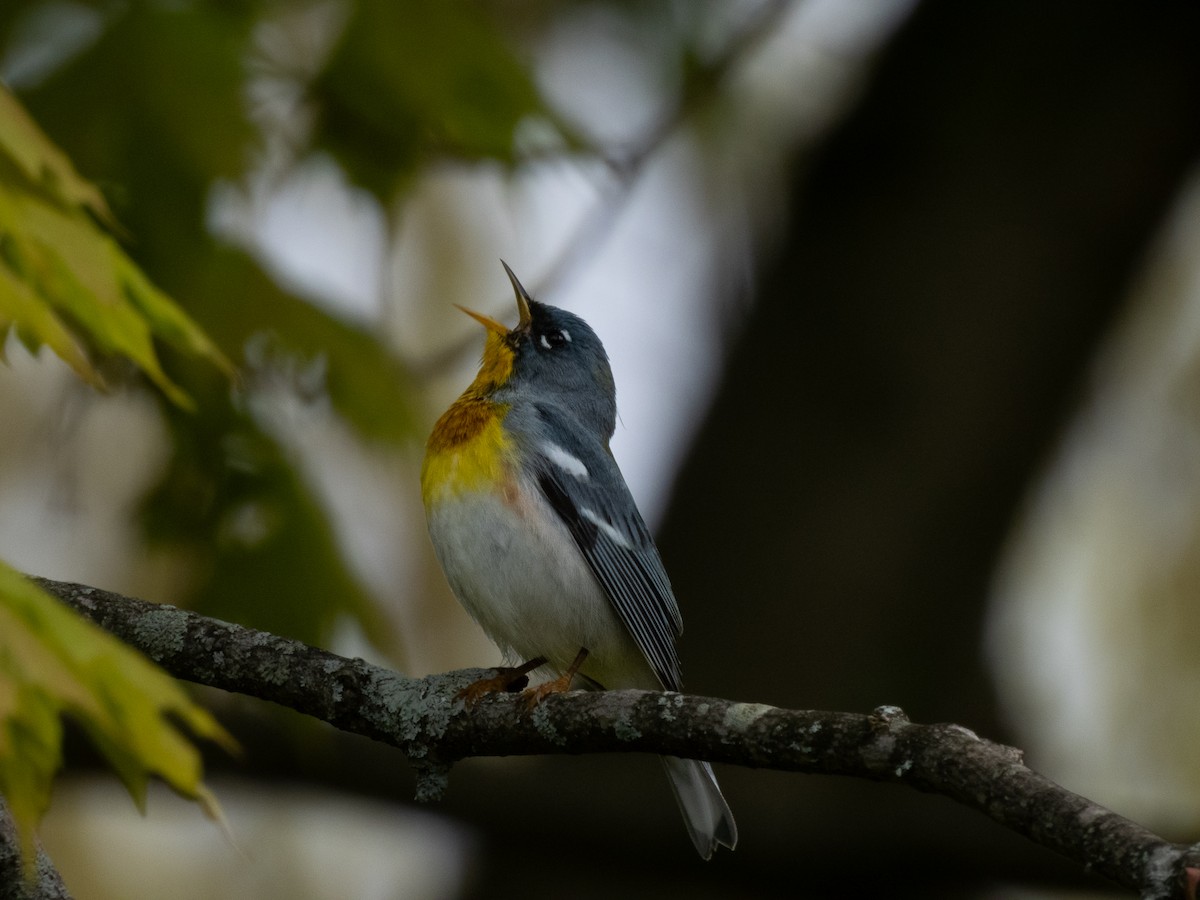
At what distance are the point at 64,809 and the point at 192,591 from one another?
3.93 metres

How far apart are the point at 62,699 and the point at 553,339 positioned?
393 centimetres

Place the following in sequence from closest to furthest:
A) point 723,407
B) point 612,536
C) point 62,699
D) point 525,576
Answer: point 62,699
point 525,576
point 612,536
point 723,407

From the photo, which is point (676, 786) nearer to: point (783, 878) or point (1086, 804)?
point (783, 878)

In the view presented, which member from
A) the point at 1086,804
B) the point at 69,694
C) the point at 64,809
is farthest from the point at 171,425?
the point at 64,809

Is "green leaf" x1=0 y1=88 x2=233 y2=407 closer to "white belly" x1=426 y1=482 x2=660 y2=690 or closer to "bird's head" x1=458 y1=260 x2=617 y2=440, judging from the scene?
"white belly" x1=426 y1=482 x2=660 y2=690

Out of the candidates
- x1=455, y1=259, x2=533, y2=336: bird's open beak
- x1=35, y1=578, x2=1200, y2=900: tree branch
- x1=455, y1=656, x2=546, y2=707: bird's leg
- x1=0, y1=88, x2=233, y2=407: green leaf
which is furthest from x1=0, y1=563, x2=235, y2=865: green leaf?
x1=455, y1=259, x2=533, y2=336: bird's open beak

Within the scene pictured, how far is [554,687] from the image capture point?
150 inches

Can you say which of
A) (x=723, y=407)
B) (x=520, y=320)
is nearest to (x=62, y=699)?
(x=520, y=320)

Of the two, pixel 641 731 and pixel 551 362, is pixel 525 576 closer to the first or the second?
pixel 551 362

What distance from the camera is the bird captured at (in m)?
4.45

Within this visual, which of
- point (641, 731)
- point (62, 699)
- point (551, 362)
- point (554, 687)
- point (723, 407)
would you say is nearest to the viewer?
point (62, 699)

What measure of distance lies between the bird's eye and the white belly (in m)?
1.09

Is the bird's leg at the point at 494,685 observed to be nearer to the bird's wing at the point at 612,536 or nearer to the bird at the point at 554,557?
the bird at the point at 554,557

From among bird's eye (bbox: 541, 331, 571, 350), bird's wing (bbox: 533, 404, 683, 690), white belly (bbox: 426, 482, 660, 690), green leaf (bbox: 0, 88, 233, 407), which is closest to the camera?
green leaf (bbox: 0, 88, 233, 407)
